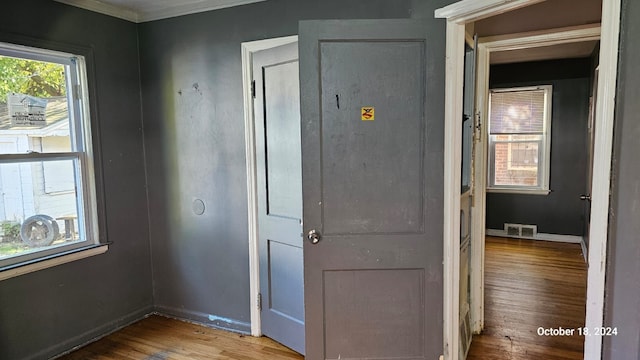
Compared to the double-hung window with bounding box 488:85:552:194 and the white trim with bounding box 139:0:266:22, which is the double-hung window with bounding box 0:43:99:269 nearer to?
the white trim with bounding box 139:0:266:22

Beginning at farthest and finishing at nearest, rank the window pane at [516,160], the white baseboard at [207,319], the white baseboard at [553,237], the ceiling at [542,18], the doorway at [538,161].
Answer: the window pane at [516,160], the white baseboard at [553,237], the doorway at [538,161], the white baseboard at [207,319], the ceiling at [542,18]

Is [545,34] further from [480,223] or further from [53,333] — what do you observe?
[53,333]

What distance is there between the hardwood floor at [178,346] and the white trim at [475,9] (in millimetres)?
2236

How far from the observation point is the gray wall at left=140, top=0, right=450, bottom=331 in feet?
9.33

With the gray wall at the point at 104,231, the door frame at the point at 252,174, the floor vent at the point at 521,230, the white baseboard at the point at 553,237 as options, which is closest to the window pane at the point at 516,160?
the floor vent at the point at 521,230

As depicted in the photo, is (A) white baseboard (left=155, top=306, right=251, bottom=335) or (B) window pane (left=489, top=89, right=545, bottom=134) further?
(B) window pane (left=489, top=89, right=545, bottom=134)

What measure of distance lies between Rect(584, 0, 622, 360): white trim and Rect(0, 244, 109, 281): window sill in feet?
9.81

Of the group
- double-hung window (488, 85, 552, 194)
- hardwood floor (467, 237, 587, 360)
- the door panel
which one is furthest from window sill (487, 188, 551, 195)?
the door panel

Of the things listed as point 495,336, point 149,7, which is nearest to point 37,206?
point 149,7

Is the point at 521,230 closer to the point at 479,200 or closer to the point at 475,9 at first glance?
the point at 479,200

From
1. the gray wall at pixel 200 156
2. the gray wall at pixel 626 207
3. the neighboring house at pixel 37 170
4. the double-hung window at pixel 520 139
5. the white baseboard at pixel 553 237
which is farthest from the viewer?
the double-hung window at pixel 520 139

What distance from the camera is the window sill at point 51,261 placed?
2431mm

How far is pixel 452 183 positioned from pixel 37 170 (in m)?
2.59

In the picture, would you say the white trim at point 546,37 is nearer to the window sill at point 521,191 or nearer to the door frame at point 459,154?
the door frame at point 459,154
